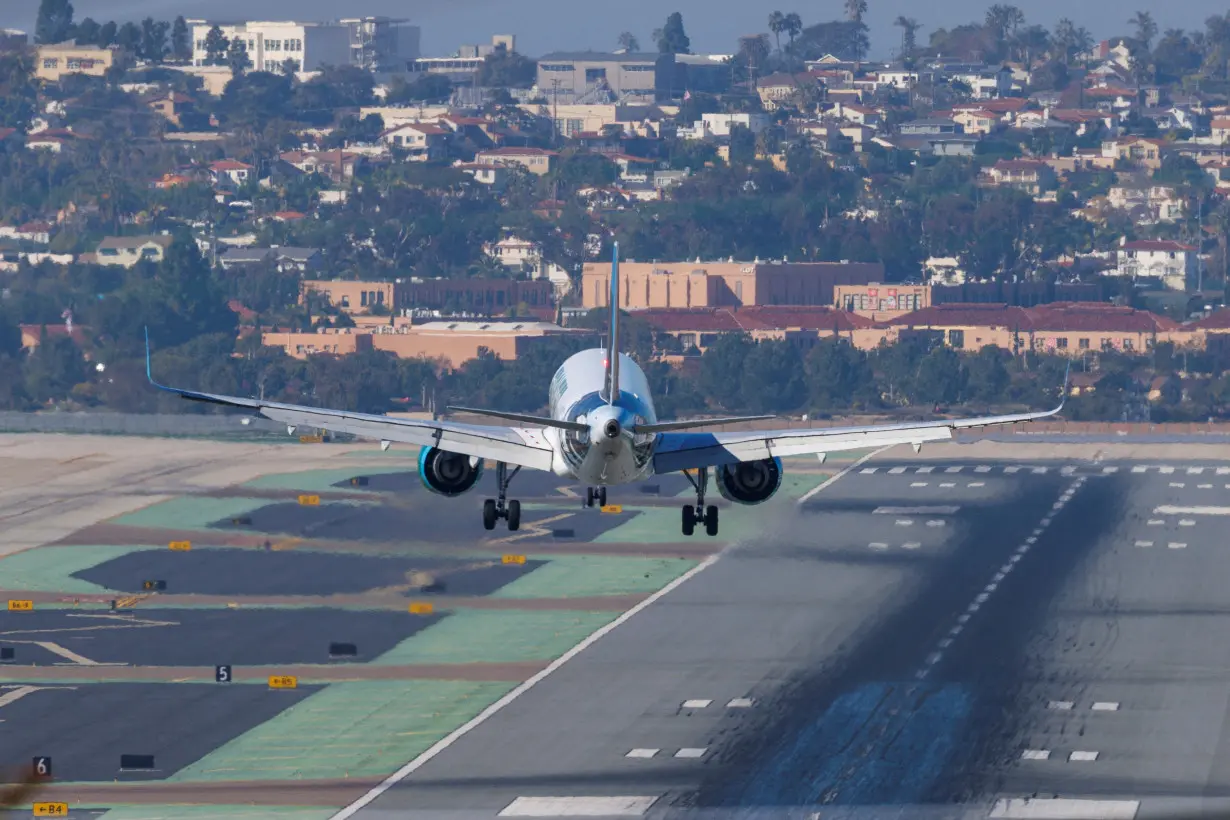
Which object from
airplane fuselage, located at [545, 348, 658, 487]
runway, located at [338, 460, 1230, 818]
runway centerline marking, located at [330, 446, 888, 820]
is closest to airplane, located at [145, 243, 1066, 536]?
airplane fuselage, located at [545, 348, 658, 487]

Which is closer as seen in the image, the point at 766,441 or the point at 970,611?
the point at 766,441

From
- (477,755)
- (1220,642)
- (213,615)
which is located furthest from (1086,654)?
(213,615)

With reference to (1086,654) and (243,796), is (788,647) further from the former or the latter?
(243,796)

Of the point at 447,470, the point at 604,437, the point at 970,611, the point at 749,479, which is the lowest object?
the point at 970,611

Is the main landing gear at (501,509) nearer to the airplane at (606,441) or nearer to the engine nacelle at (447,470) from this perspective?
the airplane at (606,441)

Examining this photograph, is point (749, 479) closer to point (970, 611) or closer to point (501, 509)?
point (501, 509)

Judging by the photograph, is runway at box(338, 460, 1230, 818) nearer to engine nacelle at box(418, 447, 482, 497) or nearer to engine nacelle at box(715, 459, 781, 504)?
engine nacelle at box(715, 459, 781, 504)

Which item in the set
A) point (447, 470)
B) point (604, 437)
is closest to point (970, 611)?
point (447, 470)
